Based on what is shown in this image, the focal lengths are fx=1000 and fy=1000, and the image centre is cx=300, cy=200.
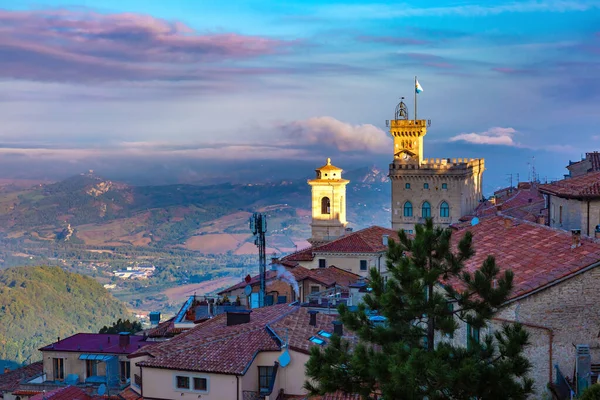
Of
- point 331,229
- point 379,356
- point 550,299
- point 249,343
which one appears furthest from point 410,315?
point 331,229

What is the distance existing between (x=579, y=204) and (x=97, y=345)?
67.8ft

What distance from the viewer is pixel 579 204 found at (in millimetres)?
34219

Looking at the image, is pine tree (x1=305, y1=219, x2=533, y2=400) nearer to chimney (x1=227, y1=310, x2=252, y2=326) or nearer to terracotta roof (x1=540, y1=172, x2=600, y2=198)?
chimney (x1=227, y1=310, x2=252, y2=326)

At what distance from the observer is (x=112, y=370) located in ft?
129

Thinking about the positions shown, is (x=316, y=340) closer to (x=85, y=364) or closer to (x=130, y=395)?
(x=130, y=395)

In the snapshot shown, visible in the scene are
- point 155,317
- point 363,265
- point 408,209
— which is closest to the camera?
point 155,317

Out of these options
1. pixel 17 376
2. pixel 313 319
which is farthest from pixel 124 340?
pixel 17 376

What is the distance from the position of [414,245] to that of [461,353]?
2.77 meters

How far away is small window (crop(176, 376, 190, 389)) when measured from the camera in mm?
27766

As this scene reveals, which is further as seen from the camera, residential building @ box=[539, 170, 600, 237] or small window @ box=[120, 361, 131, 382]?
small window @ box=[120, 361, 131, 382]

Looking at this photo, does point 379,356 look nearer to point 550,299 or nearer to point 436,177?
point 550,299

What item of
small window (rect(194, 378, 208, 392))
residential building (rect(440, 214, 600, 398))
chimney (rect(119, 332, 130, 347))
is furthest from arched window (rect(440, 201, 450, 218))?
residential building (rect(440, 214, 600, 398))

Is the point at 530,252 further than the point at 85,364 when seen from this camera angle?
No

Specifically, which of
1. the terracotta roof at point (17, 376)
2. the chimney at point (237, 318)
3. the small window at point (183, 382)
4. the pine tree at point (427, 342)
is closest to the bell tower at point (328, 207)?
the terracotta roof at point (17, 376)
